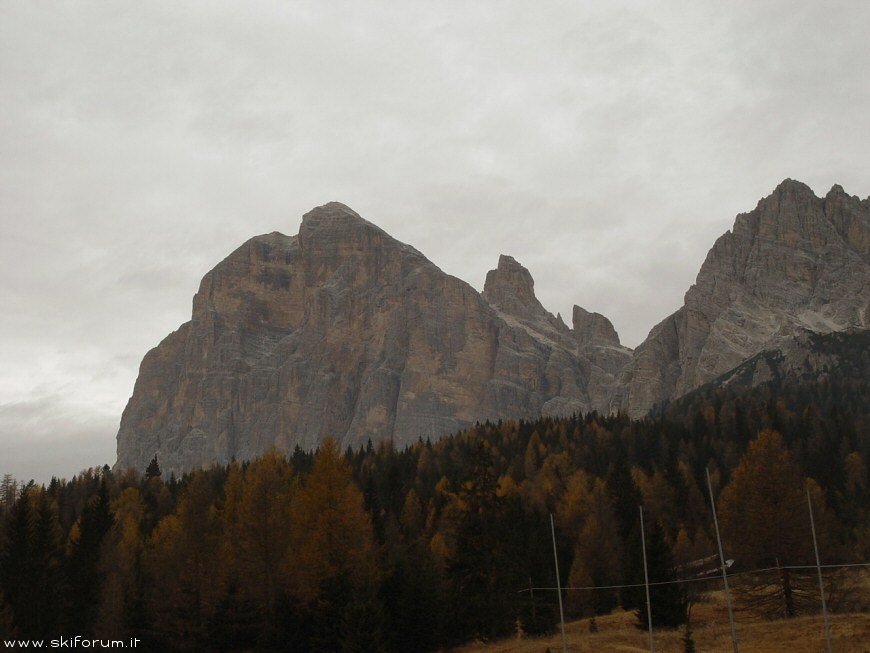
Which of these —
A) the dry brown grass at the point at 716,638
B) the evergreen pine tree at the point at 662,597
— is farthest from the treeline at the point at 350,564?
the dry brown grass at the point at 716,638

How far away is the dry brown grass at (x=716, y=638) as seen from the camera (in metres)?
40.5

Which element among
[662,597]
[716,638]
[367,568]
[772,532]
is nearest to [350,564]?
[367,568]

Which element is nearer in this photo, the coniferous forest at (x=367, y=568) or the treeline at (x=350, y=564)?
the coniferous forest at (x=367, y=568)

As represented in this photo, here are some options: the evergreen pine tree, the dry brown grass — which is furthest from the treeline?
the dry brown grass

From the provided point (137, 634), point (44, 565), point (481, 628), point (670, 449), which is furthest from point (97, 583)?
point (670, 449)

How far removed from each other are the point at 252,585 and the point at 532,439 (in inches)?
3007

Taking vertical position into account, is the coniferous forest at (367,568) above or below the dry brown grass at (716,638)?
above

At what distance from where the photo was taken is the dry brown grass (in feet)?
133

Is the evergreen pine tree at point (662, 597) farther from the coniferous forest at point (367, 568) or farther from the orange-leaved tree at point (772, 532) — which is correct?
the orange-leaved tree at point (772, 532)

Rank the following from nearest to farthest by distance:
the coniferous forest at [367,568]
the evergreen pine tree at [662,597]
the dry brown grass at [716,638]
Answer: the dry brown grass at [716,638], the evergreen pine tree at [662,597], the coniferous forest at [367,568]

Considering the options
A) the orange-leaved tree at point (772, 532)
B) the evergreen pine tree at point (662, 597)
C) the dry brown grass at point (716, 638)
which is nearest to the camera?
the dry brown grass at point (716, 638)

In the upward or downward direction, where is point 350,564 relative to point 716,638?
upward

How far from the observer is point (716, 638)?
44938 mm

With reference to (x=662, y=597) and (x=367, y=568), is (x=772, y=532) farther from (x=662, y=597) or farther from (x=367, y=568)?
(x=367, y=568)
